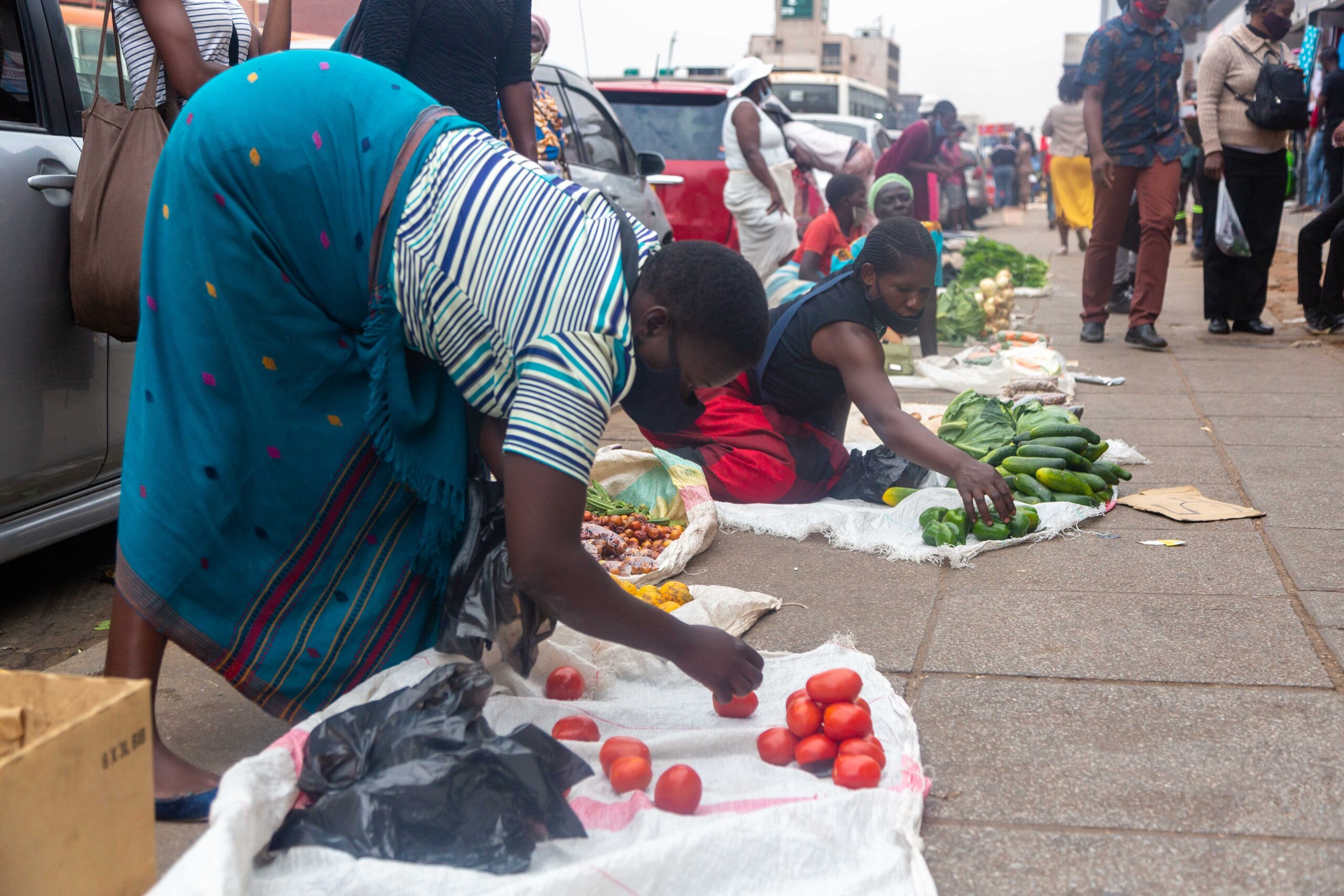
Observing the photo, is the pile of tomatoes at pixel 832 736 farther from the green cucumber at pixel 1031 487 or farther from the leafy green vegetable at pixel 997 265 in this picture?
the leafy green vegetable at pixel 997 265

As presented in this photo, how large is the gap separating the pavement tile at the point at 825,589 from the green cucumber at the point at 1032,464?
79cm

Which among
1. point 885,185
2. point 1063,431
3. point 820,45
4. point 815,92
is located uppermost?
point 820,45

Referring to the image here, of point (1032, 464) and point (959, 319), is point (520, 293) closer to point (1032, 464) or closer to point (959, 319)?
point (1032, 464)

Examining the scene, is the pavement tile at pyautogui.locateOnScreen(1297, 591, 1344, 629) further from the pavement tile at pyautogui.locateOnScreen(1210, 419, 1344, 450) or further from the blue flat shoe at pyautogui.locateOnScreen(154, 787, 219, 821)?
the blue flat shoe at pyautogui.locateOnScreen(154, 787, 219, 821)

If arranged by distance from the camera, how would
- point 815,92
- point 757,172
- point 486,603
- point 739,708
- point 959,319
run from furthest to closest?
point 815,92 → point 959,319 → point 757,172 → point 739,708 → point 486,603

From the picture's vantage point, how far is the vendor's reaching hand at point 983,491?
352 cm

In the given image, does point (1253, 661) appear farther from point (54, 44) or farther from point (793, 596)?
point (54, 44)

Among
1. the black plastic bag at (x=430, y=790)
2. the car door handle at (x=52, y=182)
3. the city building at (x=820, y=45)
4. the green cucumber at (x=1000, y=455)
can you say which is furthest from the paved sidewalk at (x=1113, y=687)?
the city building at (x=820, y=45)

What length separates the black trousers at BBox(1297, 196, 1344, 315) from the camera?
7.46 m

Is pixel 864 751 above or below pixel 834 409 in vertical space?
below

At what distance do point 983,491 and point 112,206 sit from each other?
8.35ft

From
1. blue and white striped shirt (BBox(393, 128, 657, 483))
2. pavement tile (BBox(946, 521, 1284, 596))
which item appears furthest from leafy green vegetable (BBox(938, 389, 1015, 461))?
blue and white striped shirt (BBox(393, 128, 657, 483))

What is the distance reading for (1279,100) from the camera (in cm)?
711

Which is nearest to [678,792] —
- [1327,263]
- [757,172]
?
[757,172]
